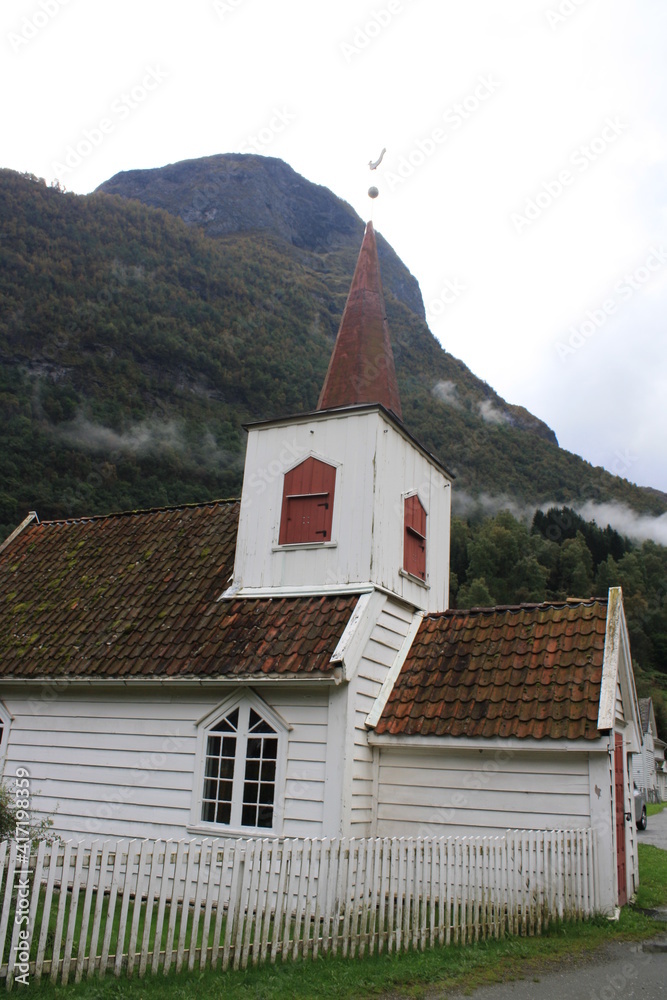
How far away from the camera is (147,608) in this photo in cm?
1359

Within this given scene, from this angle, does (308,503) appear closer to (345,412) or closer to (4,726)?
(345,412)

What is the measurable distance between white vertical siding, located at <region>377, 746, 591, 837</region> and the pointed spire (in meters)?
6.06

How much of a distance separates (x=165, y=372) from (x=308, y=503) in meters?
90.5

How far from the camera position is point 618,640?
36.0 ft

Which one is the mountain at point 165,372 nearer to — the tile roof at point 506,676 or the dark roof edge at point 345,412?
the dark roof edge at point 345,412

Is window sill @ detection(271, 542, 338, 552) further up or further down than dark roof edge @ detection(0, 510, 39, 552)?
further down

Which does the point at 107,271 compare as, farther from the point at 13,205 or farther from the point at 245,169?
the point at 245,169

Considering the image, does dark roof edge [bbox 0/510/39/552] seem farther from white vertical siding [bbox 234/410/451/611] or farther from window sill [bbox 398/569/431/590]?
window sill [bbox 398/569/431/590]

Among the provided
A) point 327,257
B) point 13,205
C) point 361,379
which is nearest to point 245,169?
point 327,257

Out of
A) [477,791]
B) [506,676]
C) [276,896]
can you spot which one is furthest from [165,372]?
[276,896]

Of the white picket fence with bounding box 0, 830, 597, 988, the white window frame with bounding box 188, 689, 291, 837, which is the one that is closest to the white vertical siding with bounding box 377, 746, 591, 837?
the white picket fence with bounding box 0, 830, 597, 988

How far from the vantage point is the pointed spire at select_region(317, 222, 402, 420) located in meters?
14.2

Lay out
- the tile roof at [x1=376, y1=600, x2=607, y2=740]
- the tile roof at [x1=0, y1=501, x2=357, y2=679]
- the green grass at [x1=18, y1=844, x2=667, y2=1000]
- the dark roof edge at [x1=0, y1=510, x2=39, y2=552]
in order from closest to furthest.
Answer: the green grass at [x1=18, y1=844, x2=667, y2=1000] < the tile roof at [x1=376, y1=600, x2=607, y2=740] < the tile roof at [x1=0, y1=501, x2=357, y2=679] < the dark roof edge at [x1=0, y1=510, x2=39, y2=552]

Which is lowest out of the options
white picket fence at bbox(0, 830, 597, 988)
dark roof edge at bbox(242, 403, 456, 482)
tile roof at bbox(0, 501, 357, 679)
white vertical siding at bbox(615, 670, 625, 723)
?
white picket fence at bbox(0, 830, 597, 988)
